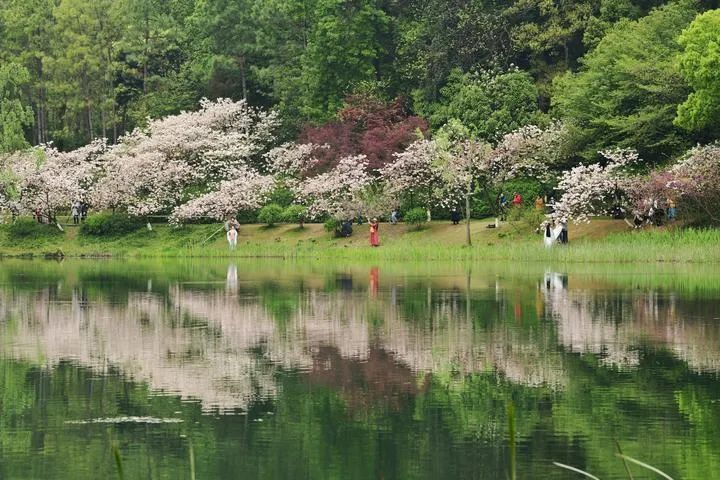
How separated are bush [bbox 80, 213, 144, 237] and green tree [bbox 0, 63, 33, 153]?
38.6 feet

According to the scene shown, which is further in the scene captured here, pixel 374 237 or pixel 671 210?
pixel 374 237

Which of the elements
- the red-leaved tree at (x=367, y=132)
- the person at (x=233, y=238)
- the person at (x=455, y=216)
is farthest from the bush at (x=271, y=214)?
the person at (x=455, y=216)

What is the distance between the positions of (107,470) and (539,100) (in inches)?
2491

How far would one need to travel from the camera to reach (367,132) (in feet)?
243

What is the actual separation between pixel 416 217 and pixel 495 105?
8.45 metres

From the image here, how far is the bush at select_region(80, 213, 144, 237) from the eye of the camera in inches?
3095

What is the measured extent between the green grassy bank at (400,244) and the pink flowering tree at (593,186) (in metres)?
1.05

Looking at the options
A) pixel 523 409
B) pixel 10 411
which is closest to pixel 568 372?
pixel 523 409

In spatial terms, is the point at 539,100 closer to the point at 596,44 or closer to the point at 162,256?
the point at 596,44

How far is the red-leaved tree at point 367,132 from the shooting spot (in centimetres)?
7312

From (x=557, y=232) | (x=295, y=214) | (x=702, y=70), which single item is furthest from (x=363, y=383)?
(x=295, y=214)

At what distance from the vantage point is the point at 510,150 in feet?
→ 218

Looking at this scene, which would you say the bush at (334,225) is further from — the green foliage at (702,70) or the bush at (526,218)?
the green foliage at (702,70)

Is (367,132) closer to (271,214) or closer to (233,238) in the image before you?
(271,214)
